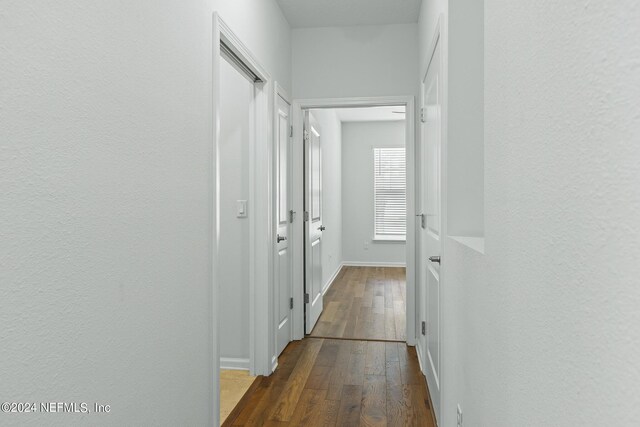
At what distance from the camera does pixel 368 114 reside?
7262 millimetres

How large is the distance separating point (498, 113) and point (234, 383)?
→ 8.07 ft

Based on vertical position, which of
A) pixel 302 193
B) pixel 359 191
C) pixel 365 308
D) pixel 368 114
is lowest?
pixel 365 308

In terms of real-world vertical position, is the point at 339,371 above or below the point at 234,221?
below

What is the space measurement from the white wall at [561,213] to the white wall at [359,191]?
6.77 m

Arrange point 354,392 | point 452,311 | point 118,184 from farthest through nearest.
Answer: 1. point 354,392
2. point 452,311
3. point 118,184

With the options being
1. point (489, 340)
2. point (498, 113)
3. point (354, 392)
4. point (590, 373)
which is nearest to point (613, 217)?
point (590, 373)

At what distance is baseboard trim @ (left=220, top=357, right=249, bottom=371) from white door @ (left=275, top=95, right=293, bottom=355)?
28cm

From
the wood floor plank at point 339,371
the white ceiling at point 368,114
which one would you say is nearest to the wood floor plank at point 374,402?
the wood floor plank at point 339,371

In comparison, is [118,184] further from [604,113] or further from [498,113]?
[604,113]

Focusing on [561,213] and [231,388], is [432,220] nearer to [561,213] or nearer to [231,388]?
[231,388]

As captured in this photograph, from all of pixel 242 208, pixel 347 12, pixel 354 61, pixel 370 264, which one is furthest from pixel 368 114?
pixel 242 208

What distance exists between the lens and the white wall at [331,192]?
5883 millimetres

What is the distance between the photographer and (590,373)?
598mm

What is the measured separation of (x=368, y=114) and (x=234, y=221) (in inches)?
190
